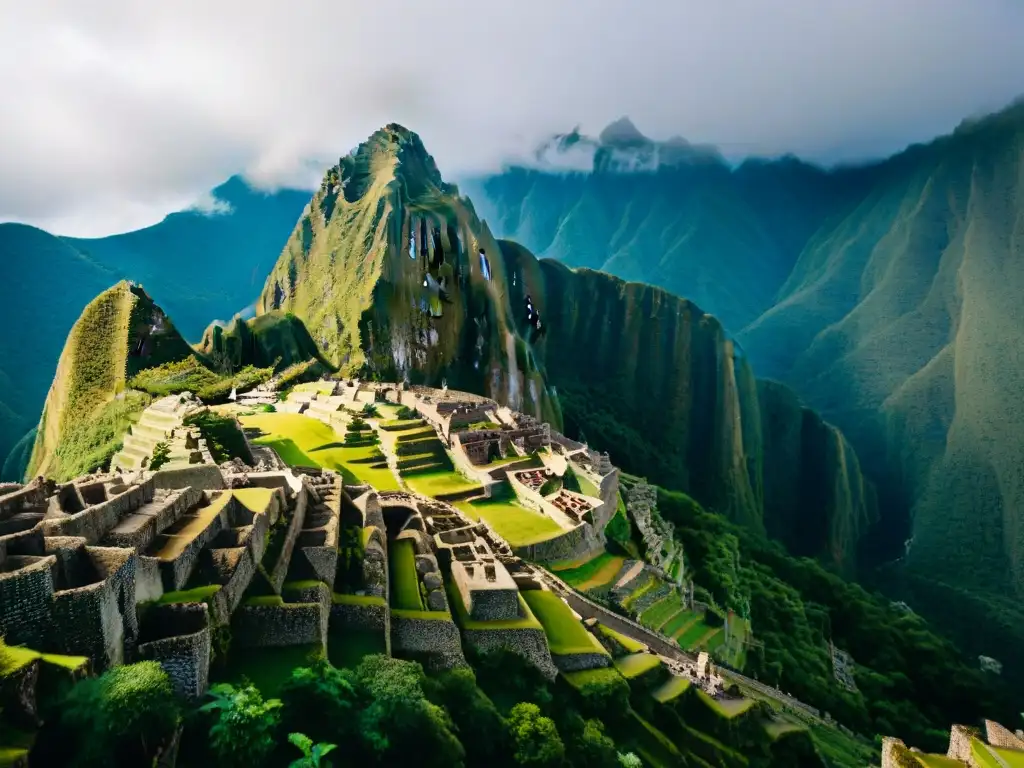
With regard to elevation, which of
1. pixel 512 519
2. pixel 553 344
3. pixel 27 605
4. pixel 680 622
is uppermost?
pixel 553 344

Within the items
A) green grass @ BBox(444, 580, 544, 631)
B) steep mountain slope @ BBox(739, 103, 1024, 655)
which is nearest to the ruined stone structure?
green grass @ BBox(444, 580, 544, 631)

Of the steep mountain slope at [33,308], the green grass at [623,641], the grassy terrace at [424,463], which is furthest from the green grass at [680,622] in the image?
the steep mountain slope at [33,308]

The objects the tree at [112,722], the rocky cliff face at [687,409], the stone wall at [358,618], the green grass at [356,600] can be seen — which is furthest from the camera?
the rocky cliff face at [687,409]

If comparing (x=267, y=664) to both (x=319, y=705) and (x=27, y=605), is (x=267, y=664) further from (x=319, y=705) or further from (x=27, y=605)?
(x=27, y=605)

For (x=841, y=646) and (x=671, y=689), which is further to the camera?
(x=841, y=646)

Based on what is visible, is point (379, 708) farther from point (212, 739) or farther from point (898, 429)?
point (898, 429)

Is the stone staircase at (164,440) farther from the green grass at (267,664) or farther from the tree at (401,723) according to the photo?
the tree at (401,723)

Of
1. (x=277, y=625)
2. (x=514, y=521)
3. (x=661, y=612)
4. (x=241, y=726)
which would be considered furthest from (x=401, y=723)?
(x=661, y=612)
